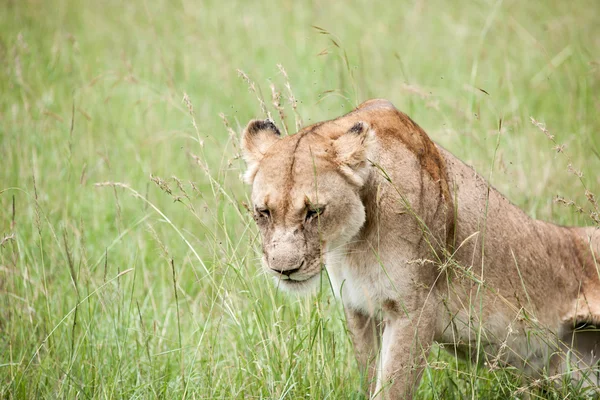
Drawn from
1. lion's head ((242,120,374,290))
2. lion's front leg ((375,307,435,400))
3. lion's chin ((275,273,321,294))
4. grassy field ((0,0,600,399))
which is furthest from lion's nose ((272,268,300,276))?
lion's front leg ((375,307,435,400))

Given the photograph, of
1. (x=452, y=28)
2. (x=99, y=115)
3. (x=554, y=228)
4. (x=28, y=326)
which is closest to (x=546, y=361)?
(x=554, y=228)

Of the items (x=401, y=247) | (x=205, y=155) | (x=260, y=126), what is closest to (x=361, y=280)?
(x=401, y=247)

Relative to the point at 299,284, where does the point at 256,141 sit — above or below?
above

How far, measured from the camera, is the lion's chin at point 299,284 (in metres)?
3.70

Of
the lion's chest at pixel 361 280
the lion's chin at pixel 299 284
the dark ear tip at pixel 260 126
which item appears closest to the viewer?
the lion's chin at pixel 299 284

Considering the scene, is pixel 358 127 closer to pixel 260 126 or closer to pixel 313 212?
pixel 313 212

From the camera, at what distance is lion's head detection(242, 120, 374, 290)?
139 inches

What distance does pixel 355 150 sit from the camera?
360 centimetres

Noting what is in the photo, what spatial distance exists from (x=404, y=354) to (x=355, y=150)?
101cm

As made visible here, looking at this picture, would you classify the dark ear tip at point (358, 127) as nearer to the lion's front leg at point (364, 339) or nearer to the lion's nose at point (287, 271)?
the lion's nose at point (287, 271)

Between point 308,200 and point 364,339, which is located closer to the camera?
point 308,200

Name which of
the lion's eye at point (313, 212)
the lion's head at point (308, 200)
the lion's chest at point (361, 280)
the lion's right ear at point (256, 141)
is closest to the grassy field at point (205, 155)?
the lion's chest at point (361, 280)

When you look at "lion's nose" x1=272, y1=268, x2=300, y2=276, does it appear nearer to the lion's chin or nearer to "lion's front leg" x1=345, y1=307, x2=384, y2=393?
the lion's chin

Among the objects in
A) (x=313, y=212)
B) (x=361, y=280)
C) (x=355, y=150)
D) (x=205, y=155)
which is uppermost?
(x=355, y=150)
